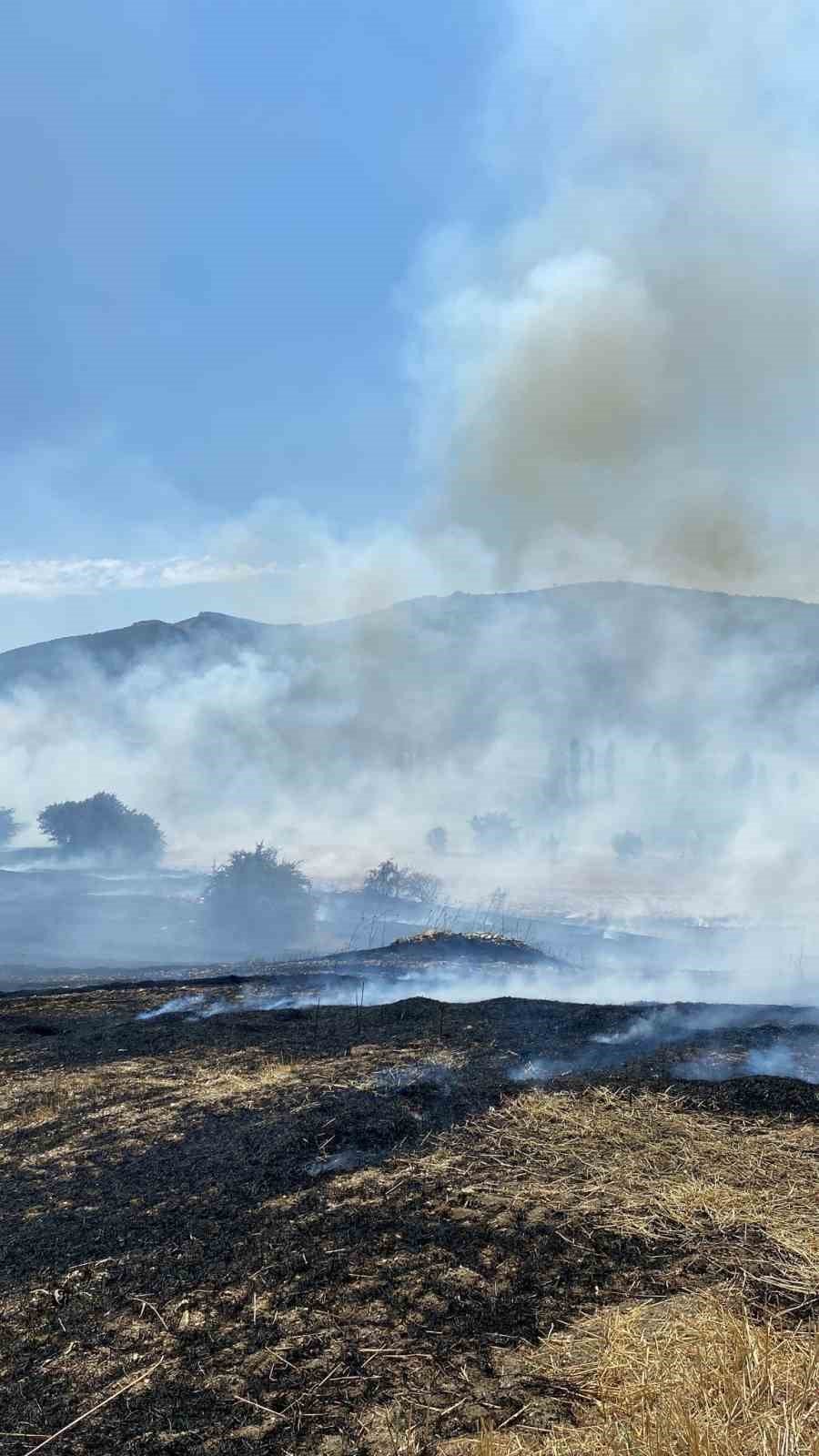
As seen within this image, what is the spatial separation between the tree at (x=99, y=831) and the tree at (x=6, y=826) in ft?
56.6

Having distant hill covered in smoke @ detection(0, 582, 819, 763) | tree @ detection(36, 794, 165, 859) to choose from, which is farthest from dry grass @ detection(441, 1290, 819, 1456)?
distant hill covered in smoke @ detection(0, 582, 819, 763)

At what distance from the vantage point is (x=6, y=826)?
97750 millimetres

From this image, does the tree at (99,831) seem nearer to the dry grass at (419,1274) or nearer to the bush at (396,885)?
the bush at (396,885)

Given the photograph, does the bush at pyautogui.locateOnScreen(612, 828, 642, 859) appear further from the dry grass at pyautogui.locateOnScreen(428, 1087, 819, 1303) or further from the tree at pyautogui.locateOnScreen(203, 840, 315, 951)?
the dry grass at pyautogui.locateOnScreen(428, 1087, 819, 1303)

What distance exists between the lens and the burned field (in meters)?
4.67

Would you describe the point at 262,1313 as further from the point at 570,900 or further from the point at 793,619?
the point at 793,619

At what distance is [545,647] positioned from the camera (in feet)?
553

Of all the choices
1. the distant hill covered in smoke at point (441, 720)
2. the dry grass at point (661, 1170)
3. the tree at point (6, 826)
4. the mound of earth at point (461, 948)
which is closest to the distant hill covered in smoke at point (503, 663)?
the distant hill covered in smoke at point (441, 720)

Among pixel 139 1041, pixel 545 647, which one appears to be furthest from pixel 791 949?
pixel 545 647

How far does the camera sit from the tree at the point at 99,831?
81.2 meters

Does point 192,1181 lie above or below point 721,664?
below

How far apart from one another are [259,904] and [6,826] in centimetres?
5228

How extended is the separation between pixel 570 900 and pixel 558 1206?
64642 millimetres

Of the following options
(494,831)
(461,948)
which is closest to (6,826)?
(494,831)
